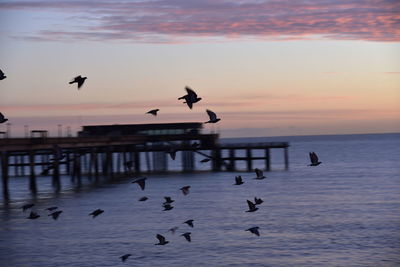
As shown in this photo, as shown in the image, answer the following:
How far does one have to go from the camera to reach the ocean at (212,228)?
32219 mm

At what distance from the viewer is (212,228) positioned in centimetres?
4156

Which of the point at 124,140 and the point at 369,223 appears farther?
the point at 124,140

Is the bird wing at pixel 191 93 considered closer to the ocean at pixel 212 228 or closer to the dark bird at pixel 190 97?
the dark bird at pixel 190 97

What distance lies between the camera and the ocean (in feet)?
106

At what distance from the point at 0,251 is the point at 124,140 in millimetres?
54026

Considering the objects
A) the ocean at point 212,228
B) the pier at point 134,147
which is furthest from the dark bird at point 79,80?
the pier at point 134,147

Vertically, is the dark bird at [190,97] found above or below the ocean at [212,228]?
above

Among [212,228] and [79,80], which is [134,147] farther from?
[79,80]

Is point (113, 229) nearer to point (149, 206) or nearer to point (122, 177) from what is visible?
point (149, 206)

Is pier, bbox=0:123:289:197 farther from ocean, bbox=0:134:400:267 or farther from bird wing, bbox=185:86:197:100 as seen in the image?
bird wing, bbox=185:86:197:100

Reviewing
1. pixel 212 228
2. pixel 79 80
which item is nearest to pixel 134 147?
pixel 212 228

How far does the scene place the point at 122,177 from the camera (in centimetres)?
9406

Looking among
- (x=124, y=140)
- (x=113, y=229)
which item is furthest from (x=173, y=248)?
(x=124, y=140)

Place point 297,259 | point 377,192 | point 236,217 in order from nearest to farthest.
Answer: point 297,259 < point 236,217 < point 377,192
